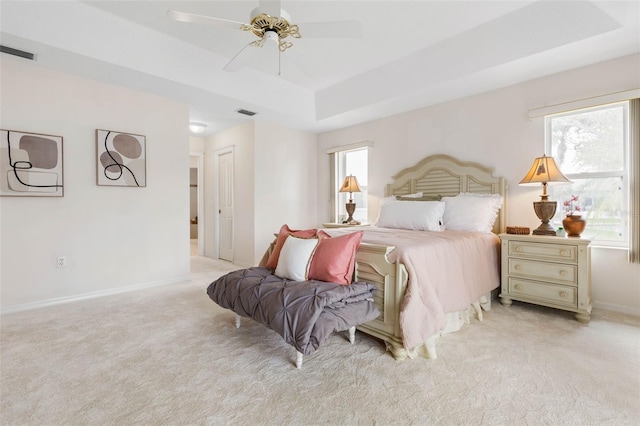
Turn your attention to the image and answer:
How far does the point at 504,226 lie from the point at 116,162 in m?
4.43

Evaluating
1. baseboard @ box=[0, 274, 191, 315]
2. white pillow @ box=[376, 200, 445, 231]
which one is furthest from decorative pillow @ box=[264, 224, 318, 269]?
baseboard @ box=[0, 274, 191, 315]

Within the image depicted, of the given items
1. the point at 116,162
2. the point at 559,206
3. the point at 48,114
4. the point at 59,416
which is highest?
the point at 48,114

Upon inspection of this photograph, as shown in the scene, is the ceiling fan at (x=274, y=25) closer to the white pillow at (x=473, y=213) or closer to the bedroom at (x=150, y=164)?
the bedroom at (x=150, y=164)

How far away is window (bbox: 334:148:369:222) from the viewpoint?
16.3 ft

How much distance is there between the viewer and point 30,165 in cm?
289

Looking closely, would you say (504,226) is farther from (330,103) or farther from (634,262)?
(330,103)

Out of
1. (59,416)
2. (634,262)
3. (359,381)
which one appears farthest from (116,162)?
(634,262)

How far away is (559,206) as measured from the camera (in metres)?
3.11

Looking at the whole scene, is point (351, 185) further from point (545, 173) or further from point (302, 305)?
point (302, 305)

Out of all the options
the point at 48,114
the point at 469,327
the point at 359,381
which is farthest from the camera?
the point at 48,114

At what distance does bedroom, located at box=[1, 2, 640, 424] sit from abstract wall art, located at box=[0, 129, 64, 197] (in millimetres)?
86

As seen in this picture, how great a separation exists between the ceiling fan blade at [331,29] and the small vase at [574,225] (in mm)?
2448

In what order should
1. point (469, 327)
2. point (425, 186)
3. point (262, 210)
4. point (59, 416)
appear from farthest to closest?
point (262, 210)
point (425, 186)
point (469, 327)
point (59, 416)

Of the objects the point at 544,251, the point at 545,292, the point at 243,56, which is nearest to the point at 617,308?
the point at 545,292
